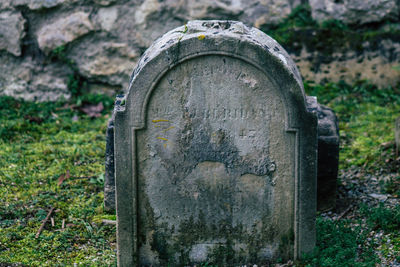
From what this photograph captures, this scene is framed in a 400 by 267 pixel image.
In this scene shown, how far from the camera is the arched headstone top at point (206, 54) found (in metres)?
3.63

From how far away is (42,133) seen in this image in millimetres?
6785

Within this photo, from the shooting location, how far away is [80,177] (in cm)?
561

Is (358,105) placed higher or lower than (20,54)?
lower

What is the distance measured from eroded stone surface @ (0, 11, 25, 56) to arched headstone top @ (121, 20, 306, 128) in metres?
4.38

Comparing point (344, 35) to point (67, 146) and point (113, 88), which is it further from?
point (67, 146)

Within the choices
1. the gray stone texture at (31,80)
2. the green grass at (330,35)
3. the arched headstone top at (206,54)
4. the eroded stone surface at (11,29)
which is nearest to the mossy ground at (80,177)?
the gray stone texture at (31,80)

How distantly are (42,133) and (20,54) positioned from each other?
1.45 metres

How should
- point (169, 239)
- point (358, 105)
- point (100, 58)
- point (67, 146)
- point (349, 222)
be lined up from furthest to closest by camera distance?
point (100, 58) < point (358, 105) < point (67, 146) < point (349, 222) < point (169, 239)

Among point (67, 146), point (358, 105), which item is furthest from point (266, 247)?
point (358, 105)

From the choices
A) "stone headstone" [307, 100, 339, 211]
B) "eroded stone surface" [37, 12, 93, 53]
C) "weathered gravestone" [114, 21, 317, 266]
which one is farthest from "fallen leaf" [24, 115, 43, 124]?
"stone headstone" [307, 100, 339, 211]

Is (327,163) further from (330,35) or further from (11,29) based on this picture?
(11,29)

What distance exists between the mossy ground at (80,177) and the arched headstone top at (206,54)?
3.93 ft

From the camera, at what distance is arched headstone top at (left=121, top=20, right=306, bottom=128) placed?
11.9 ft

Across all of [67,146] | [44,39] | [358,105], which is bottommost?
[67,146]
